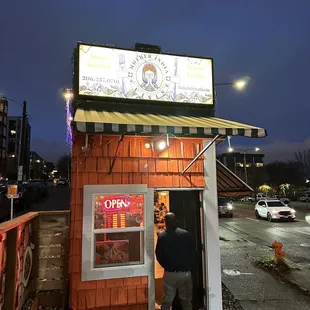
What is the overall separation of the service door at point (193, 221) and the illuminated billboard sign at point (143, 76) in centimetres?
201

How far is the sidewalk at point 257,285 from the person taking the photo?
5688 millimetres

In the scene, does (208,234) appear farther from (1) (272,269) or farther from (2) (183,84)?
(1) (272,269)

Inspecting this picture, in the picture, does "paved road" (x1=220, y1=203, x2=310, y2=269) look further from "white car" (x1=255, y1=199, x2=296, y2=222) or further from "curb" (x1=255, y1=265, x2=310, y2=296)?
"curb" (x1=255, y1=265, x2=310, y2=296)

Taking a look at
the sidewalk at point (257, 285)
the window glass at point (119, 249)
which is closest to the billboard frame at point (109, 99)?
the window glass at point (119, 249)

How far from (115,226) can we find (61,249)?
1.23 m

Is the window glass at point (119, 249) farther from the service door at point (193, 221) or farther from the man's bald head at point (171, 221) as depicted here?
the service door at point (193, 221)

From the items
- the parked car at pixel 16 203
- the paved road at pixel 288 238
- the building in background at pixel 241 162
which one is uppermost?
the building in background at pixel 241 162

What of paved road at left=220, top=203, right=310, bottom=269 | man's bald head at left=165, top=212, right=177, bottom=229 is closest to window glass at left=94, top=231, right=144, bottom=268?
man's bald head at left=165, top=212, right=177, bottom=229

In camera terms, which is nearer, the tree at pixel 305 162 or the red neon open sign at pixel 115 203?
the red neon open sign at pixel 115 203

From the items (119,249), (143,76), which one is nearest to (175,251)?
(119,249)

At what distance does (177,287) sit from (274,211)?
62.0 ft

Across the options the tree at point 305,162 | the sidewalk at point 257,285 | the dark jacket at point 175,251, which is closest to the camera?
the dark jacket at point 175,251

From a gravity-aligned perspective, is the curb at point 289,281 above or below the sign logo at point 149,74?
below

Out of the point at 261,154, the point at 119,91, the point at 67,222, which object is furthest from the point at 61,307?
the point at 261,154
